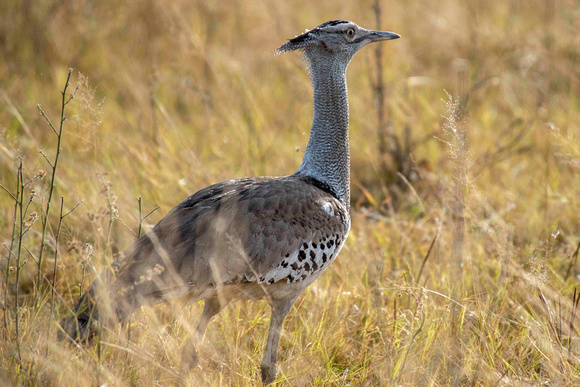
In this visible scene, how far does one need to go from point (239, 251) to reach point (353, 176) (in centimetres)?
257

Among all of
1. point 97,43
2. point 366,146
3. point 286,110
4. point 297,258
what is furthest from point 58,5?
point 297,258

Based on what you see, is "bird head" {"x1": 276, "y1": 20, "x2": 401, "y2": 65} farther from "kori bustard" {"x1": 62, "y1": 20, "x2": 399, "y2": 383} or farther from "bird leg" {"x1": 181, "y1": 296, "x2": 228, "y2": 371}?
"bird leg" {"x1": 181, "y1": 296, "x2": 228, "y2": 371}

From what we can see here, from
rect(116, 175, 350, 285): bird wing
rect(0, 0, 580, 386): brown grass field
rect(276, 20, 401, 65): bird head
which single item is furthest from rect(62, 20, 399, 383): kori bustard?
rect(276, 20, 401, 65): bird head

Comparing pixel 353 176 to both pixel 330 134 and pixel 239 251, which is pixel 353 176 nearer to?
pixel 330 134

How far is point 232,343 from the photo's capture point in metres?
2.87

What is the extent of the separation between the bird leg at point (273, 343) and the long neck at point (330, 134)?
25.6 inches

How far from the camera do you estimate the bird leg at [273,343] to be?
8.95ft

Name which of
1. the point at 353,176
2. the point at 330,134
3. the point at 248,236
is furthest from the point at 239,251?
the point at 353,176

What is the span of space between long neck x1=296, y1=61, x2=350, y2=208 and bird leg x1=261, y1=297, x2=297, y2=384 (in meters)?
0.65

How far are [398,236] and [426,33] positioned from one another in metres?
3.75

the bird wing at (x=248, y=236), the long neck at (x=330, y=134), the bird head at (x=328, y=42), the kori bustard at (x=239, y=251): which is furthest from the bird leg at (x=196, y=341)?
the bird head at (x=328, y=42)

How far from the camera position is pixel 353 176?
4.98m

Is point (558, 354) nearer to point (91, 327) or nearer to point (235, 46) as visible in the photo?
point (91, 327)

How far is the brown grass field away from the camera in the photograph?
2590 millimetres
